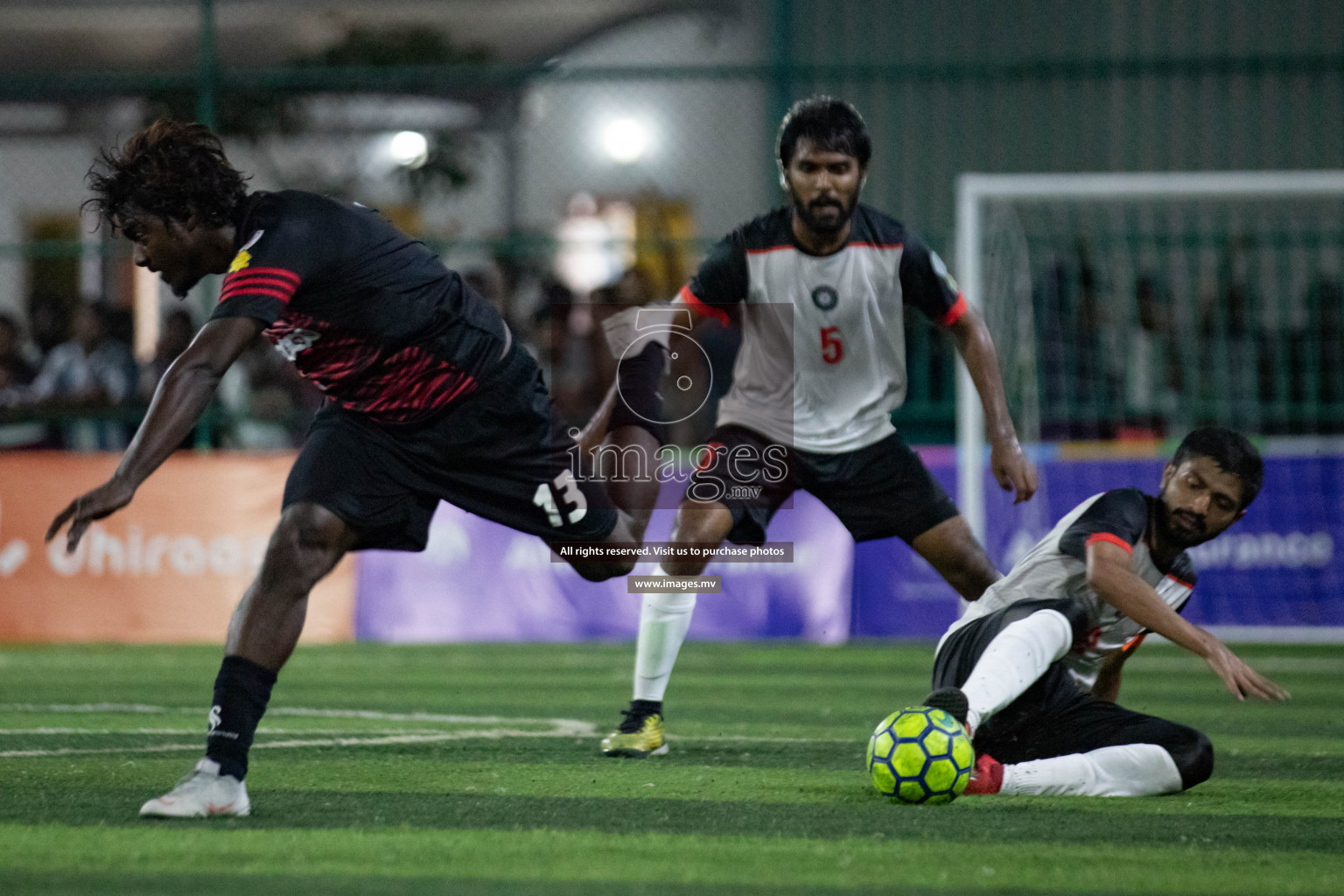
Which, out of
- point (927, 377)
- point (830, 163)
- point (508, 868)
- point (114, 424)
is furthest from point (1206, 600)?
point (508, 868)

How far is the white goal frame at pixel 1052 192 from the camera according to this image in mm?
10758

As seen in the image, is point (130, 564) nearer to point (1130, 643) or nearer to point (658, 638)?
point (658, 638)

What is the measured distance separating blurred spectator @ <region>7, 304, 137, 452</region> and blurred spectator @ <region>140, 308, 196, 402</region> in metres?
0.12

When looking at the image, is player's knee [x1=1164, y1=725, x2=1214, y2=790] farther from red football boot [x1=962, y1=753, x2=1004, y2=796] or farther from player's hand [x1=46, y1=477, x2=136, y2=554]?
player's hand [x1=46, y1=477, x2=136, y2=554]

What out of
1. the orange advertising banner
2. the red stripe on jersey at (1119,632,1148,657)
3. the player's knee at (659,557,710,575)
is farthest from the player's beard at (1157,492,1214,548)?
the orange advertising banner

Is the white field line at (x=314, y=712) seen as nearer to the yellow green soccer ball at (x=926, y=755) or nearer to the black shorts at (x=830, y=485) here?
the black shorts at (x=830, y=485)

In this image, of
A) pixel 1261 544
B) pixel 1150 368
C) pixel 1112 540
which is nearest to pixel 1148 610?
pixel 1112 540

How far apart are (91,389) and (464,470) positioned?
27.5ft

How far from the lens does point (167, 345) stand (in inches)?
488

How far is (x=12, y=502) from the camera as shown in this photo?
11781 millimetres

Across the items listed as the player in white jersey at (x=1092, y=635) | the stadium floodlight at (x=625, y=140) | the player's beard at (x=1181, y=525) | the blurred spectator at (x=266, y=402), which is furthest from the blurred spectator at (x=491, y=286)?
the player's beard at (x=1181, y=525)

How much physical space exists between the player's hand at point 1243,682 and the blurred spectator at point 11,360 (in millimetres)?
10644

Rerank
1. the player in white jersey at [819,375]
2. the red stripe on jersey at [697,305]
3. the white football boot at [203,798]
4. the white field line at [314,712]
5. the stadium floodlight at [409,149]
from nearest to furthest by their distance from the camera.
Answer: the white football boot at [203,798] < the player in white jersey at [819,375] < the red stripe on jersey at [697,305] < the white field line at [314,712] < the stadium floodlight at [409,149]

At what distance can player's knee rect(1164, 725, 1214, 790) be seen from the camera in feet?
15.9
